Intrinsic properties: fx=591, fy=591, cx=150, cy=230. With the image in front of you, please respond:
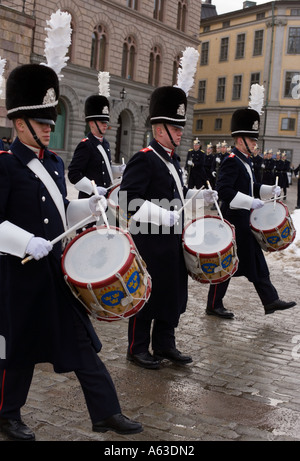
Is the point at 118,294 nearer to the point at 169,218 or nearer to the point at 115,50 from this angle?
the point at 169,218

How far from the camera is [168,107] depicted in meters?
4.61

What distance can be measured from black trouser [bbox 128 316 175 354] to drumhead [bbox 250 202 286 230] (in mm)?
1816

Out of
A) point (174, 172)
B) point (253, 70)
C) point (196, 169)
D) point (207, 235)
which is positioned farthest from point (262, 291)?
point (253, 70)

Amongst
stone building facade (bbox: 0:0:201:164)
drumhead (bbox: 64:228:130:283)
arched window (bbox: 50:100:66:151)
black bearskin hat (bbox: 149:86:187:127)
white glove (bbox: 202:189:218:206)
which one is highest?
stone building facade (bbox: 0:0:201:164)

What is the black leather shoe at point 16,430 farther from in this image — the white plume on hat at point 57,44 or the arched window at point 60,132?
the arched window at point 60,132

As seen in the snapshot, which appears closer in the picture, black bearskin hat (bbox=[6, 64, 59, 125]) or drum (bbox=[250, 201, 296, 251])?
black bearskin hat (bbox=[6, 64, 59, 125])

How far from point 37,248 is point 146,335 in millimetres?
1974

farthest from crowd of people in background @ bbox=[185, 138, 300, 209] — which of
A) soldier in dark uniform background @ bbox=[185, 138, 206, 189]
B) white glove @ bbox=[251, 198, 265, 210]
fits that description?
white glove @ bbox=[251, 198, 265, 210]

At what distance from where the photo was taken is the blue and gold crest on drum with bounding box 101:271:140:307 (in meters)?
3.24

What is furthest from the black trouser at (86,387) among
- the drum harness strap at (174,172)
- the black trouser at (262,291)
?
the black trouser at (262,291)

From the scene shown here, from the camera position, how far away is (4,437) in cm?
334

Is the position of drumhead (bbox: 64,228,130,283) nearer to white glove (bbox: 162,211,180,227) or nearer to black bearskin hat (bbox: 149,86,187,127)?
white glove (bbox: 162,211,180,227)

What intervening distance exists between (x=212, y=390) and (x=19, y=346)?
5.46 ft

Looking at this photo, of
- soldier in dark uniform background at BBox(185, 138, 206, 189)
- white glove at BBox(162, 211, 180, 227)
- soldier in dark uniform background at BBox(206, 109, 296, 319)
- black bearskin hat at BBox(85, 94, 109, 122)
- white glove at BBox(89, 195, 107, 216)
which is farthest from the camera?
soldier in dark uniform background at BBox(185, 138, 206, 189)
